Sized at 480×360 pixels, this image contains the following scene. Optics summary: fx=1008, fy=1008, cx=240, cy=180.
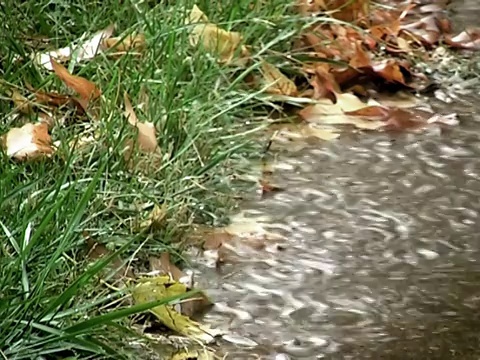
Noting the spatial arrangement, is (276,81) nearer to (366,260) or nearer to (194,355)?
(366,260)

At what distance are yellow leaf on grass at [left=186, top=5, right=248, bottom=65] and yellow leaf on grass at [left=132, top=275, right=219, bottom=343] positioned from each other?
3.51 ft

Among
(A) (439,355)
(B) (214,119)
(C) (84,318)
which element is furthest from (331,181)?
(C) (84,318)

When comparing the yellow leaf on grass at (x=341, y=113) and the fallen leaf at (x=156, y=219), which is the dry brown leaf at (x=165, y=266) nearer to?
the fallen leaf at (x=156, y=219)

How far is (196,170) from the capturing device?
8.04 ft

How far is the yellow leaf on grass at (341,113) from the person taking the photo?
2.93 meters

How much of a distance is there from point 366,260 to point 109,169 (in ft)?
2.00

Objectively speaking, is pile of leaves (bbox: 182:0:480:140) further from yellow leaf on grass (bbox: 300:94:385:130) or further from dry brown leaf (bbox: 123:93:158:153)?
dry brown leaf (bbox: 123:93:158:153)

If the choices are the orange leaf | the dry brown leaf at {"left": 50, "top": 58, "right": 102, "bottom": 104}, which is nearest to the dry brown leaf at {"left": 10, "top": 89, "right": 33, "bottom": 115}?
the dry brown leaf at {"left": 50, "top": 58, "right": 102, "bottom": 104}

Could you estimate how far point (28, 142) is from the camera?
2.35 m

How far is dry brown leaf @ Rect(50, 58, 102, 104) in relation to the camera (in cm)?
254

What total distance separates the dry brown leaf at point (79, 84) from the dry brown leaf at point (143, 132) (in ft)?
0.42

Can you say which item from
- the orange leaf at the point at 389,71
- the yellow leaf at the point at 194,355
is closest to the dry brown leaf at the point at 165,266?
the yellow leaf at the point at 194,355

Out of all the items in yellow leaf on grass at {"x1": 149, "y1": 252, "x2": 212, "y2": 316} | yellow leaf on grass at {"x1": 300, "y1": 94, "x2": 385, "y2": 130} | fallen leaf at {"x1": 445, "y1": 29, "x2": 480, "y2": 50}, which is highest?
yellow leaf on grass at {"x1": 149, "y1": 252, "x2": 212, "y2": 316}

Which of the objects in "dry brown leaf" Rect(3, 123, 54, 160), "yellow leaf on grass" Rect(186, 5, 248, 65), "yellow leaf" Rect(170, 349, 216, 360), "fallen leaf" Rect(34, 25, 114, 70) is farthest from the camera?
"yellow leaf on grass" Rect(186, 5, 248, 65)
